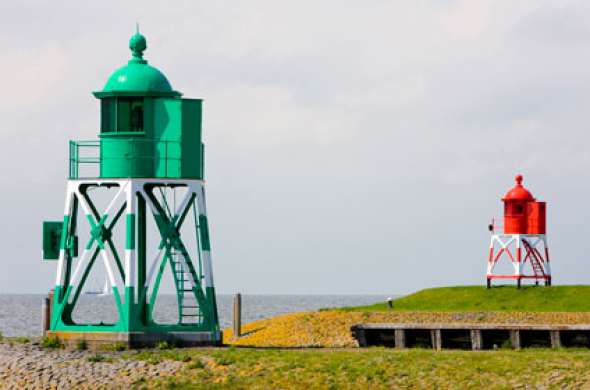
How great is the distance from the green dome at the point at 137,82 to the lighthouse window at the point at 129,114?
42 cm

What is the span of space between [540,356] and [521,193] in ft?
131

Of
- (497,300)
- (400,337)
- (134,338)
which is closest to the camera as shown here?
(134,338)

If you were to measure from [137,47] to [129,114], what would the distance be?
2.78 m

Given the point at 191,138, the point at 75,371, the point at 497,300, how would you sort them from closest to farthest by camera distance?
the point at 75,371 → the point at 191,138 → the point at 497,300

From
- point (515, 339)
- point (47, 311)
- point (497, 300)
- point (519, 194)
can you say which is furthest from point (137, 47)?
point (519, 194)

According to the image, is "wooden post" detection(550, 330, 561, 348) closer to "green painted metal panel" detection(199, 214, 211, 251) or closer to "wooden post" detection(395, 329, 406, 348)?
"wooden post" detection(395, 329, 406, 348)

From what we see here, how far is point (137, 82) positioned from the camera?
4609 cm

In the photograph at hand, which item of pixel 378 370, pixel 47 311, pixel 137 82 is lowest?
pixel 378 370

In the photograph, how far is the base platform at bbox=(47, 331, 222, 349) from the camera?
44250mm

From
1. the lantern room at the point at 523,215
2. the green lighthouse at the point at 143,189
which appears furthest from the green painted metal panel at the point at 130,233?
the lantern room at the point at 523,215

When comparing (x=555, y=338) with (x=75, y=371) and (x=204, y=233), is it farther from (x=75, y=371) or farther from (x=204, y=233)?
(x=75, y=371)

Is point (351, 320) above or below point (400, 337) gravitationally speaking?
above

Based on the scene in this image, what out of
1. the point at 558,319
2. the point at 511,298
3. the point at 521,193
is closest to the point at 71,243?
the point at 558,319

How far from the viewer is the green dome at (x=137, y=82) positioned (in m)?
46.0
